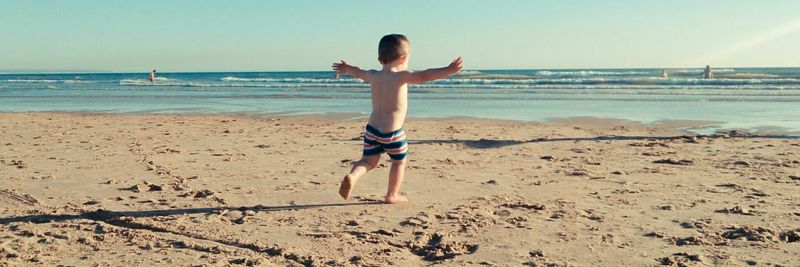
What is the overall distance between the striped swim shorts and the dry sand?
371mm

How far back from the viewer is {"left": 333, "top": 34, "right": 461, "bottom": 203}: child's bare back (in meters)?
4.36

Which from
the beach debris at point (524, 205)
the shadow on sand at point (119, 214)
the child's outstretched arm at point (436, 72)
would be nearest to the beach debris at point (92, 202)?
the shadow on sand at point (119, 214)

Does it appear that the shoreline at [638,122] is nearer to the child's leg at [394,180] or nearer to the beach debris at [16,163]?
the child's leg at [394,180]

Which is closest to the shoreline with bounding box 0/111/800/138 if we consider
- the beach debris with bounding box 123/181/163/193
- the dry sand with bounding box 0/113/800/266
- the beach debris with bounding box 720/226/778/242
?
the dry sand with bounding box 0/113/800/266

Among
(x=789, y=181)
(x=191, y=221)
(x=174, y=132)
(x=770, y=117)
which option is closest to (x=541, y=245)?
(x=191, y=221)

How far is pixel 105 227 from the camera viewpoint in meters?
3.93

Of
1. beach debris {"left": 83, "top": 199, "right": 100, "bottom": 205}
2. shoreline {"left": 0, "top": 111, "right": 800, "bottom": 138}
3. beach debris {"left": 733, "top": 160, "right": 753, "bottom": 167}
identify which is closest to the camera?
beach debris {"left": 83, "top": 199, "right": 100, "bottom": 205}

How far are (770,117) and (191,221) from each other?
11350 millimetres

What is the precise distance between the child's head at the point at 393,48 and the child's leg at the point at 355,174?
2.23 ft

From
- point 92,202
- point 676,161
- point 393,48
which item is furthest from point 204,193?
point 676,161

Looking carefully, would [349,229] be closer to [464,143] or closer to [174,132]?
[464,143]

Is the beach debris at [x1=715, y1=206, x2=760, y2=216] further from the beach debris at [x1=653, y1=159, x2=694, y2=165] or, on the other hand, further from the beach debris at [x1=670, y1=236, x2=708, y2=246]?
the beach debris at [x1=653, y1=159, x2=694, y2=165]

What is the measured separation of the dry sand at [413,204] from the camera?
346 centimetres

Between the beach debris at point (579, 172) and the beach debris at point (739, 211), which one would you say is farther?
the beach debris at point (579, 172)
